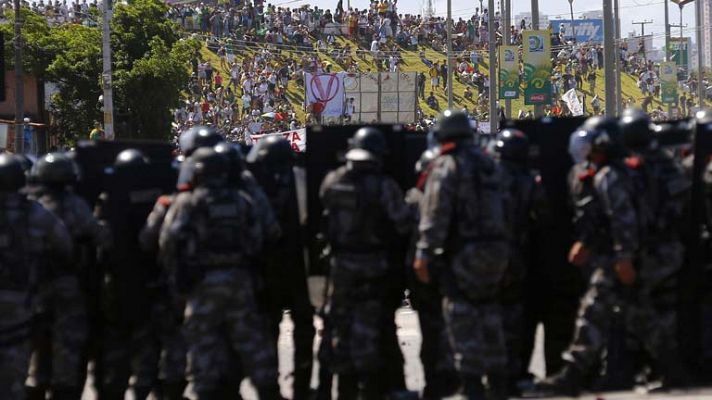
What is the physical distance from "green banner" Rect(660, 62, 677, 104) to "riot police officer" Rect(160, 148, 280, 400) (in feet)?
136

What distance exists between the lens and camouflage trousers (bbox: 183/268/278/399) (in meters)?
8.27

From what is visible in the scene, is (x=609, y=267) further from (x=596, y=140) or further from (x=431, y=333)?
(x=431, y=333)

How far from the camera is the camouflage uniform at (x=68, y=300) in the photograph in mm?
8820

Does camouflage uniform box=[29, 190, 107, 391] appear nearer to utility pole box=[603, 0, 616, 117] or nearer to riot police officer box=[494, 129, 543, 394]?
riot police officer box=[494, 129, 543, 394]

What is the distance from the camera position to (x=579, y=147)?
890cm

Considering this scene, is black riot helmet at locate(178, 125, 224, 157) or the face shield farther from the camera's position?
black riot helmet at locate(178, 125, 224, 157)

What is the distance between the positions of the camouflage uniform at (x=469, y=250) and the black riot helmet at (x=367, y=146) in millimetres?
571

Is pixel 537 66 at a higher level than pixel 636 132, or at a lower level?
higher

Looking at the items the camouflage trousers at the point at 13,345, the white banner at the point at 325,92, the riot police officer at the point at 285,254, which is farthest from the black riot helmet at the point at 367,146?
the white banner at the point at 325,92

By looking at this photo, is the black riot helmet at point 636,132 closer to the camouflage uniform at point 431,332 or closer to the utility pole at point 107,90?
the camouflage uniform at point 431,332

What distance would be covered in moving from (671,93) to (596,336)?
4083cm

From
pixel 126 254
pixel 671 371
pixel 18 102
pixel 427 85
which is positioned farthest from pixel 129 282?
pixel 427 85

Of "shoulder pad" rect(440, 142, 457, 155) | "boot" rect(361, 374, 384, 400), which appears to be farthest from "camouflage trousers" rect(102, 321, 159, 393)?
"shoulder pad" rect(440, 142, 457, 155)

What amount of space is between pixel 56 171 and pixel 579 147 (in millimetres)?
3422
